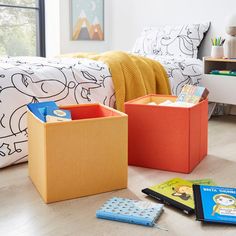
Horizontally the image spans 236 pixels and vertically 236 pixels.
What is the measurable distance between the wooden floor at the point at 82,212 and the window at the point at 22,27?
2565 mm

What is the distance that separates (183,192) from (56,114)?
616 millimetres

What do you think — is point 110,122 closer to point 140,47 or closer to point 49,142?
point 49,142

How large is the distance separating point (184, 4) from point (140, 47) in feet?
1.84

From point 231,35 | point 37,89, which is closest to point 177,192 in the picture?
point 37,89

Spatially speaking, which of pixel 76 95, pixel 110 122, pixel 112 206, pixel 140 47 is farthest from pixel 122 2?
pixel 112 206

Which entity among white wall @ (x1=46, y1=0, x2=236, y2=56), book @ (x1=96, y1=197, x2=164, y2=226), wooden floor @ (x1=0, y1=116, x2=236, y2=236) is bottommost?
wooden floor @ (x1=0, y1=116, x2=236, y2=236)

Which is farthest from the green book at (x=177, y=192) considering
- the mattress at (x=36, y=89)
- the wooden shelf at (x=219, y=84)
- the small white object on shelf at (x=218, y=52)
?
the small white object on shelf at (x=218, y=52)

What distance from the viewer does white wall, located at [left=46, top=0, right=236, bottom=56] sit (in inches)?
136

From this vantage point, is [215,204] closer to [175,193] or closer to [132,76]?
[175,193]

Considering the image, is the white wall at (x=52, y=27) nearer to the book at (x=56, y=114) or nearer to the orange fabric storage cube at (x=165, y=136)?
the orange fabric storage cube at (x=165, y=136)

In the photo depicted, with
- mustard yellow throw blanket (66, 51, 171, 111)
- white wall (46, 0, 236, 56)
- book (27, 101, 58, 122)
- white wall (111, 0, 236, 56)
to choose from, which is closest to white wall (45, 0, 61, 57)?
white wall (46, 0, 236, 56)

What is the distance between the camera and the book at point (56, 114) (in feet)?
5.25

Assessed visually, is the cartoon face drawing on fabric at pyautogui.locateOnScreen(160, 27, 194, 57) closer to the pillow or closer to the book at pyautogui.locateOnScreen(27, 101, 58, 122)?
the pillow

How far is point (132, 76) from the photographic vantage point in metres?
2.35
